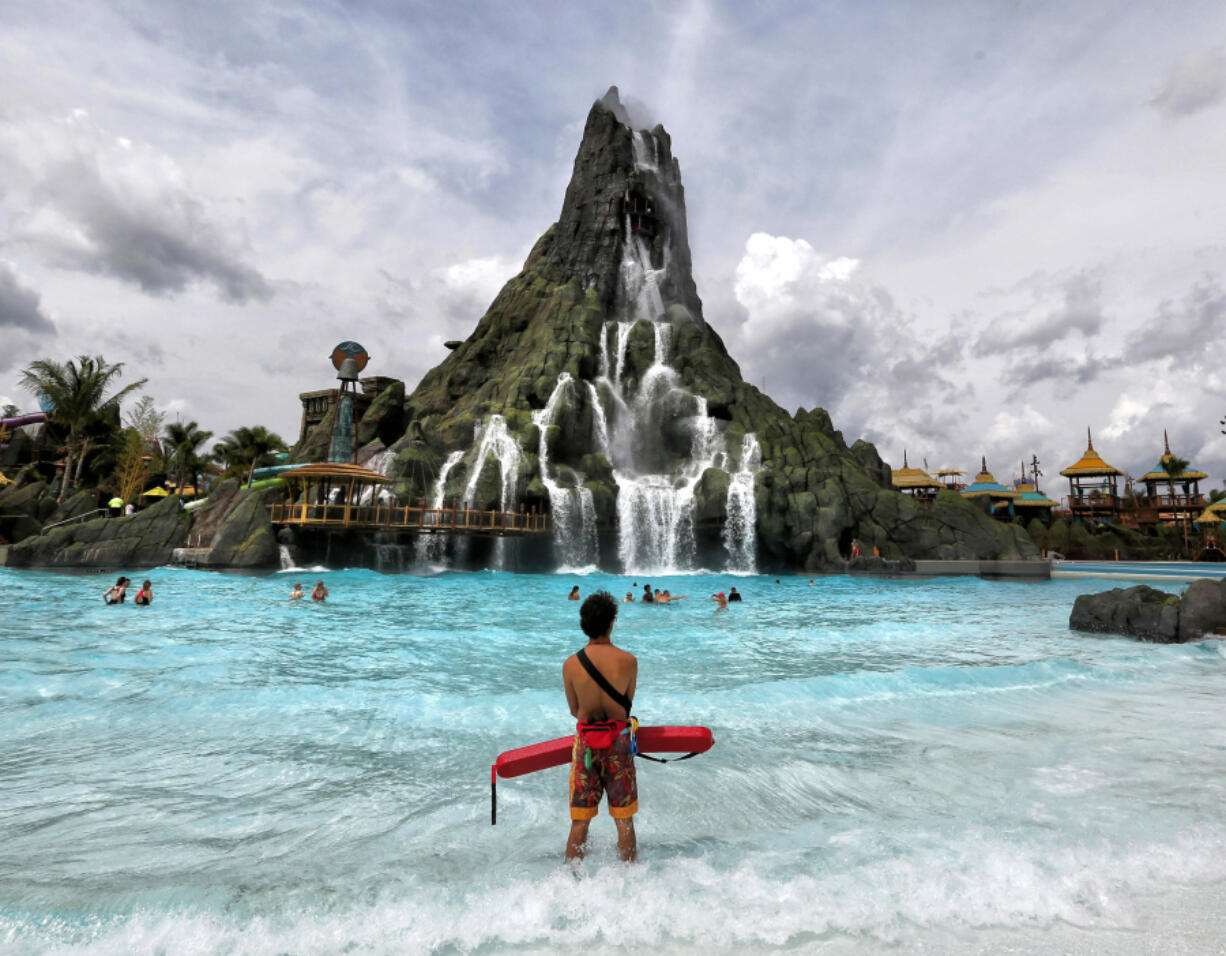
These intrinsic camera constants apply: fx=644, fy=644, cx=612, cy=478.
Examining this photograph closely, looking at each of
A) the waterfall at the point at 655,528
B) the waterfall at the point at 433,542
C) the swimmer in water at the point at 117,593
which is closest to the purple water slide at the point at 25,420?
the waterfall at the point at 433,542

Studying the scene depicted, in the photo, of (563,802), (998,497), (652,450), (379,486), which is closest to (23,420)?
(379,486)

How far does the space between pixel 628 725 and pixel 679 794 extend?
2.09 meters

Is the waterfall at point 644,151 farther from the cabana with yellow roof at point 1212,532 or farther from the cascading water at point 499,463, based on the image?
the cabana with yellow roof at point 1212,532

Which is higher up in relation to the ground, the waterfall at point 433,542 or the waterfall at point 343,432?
the waterfall at point 343,432

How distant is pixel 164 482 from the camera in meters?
55.8

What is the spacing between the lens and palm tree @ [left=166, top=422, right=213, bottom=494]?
5762cm

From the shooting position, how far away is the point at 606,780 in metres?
3.91

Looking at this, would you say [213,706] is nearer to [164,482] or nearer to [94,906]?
[94,906]

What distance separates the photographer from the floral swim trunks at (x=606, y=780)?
3.87m

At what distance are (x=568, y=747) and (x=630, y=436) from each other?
43.8 metres

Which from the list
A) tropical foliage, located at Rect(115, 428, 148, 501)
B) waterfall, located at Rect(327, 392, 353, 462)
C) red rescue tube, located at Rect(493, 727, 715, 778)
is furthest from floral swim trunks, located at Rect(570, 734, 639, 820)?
tropical foliage, located at Rect(115, 428, 148, 501)

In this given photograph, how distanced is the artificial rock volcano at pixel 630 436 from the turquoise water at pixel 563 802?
2674cm

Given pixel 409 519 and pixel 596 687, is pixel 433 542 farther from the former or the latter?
pixel 596 687

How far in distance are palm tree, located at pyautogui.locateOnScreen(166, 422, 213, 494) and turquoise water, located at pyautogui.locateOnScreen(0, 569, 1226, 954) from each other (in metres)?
52.3
